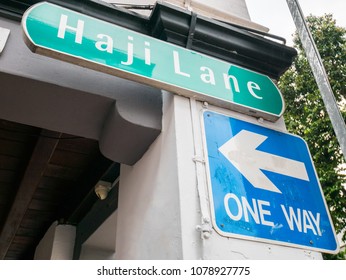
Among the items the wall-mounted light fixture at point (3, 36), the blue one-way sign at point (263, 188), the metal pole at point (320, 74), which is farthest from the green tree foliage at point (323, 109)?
the wall-mounted light fixture at point (3, 36)

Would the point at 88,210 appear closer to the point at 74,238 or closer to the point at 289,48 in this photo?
the point at 74,238

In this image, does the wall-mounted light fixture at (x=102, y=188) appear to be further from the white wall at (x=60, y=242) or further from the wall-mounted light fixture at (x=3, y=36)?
the wall-mounted light fixture at (x=3, y=36)

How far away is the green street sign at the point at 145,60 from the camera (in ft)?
5.15

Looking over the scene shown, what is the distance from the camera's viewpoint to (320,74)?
1629mm

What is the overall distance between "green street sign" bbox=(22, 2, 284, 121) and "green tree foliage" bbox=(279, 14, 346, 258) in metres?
4.03

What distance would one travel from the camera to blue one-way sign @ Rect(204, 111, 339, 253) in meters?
1.51

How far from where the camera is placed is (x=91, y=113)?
1843 mm

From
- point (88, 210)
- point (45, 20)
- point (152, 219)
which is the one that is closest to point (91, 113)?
point (45, 20)

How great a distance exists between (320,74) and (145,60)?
0.91m

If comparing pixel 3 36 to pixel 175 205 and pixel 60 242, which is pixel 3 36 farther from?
pixel 60 242

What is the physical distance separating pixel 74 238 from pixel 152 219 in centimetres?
261

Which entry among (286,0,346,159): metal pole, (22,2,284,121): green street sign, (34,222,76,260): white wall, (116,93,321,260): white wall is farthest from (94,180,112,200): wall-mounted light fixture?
(286,0,346,159): metal pole

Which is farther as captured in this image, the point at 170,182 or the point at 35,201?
the point at 35,201

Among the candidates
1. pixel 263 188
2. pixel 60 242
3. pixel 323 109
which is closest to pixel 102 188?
pixel 60 242
